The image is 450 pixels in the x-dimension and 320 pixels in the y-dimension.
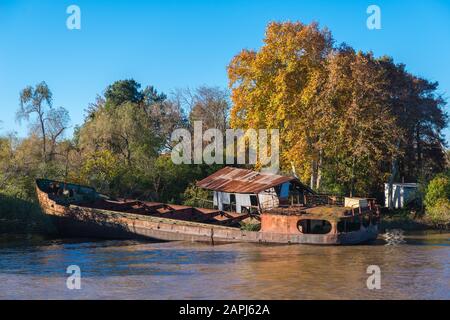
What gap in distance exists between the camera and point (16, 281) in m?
22.3

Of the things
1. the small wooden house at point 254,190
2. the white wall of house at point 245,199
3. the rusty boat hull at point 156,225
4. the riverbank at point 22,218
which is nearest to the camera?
the rusty boat hull at point 156,225

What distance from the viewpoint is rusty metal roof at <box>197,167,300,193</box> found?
37.9 m

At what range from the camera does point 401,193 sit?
159 feet

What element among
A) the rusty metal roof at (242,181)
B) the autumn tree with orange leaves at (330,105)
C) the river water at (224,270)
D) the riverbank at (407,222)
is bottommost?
the river water at (224,270)

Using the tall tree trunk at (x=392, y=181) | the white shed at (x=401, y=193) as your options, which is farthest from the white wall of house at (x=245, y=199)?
the white shed at (x=401, y=193)

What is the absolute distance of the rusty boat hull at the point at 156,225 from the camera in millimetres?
32594

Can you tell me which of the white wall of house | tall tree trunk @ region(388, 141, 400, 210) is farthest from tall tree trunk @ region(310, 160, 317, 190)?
the white wall of house

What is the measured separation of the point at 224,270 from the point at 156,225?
42.1 feet

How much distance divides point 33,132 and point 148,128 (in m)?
11.6

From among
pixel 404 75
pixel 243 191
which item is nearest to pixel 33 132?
pixel 243 191

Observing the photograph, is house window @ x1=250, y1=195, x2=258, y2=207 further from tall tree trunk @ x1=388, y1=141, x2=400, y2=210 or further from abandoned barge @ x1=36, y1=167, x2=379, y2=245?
tall tree trunk @ x1=388, y1=141, x2=400, y2=210

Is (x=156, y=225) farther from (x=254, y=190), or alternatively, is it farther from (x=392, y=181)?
(x=392, y=181)

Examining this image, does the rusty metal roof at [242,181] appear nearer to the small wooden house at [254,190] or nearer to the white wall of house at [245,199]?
the small wooden house at [254,190]

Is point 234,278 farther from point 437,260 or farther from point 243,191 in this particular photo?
point 243,191
